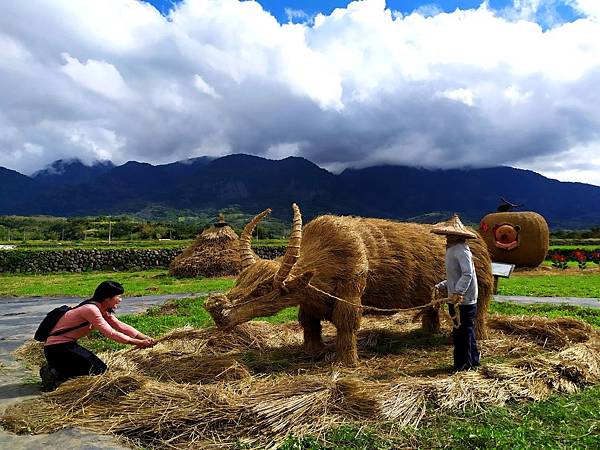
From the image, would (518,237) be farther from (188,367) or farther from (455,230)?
(188,367)

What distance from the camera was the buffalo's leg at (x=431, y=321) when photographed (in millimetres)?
8992

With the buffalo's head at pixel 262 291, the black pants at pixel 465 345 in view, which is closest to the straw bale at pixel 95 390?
the buffalo's head at pixel 262 291

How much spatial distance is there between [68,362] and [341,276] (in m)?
3.88

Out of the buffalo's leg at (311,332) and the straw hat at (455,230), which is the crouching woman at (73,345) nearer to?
the buffalo's leg at (311,332)

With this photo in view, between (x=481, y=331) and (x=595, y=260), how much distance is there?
26302mm

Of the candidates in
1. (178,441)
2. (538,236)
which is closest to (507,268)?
(178,441)

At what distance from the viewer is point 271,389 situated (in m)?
5.27

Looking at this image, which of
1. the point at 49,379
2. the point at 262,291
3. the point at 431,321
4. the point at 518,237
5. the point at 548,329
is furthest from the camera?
the point at 518,237

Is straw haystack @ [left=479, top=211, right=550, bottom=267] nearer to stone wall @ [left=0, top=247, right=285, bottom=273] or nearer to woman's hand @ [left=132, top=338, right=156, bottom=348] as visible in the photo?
stone wall @ [left=0, top=247, right=285, bottom=273]

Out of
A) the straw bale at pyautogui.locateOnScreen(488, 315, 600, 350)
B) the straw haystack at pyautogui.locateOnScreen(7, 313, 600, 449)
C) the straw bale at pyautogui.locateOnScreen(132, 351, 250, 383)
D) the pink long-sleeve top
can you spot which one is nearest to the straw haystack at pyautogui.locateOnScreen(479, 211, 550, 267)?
the straw bale at pyautogui.locateOnScreen(488, 315, 600, 350)

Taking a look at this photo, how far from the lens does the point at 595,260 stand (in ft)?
96.7

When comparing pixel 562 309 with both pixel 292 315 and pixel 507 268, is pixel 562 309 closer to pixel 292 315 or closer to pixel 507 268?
pixel 507 268

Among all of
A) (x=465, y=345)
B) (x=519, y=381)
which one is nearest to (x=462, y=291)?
(x=465, y=345)

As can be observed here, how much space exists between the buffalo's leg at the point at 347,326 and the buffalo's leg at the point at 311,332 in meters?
0.69
